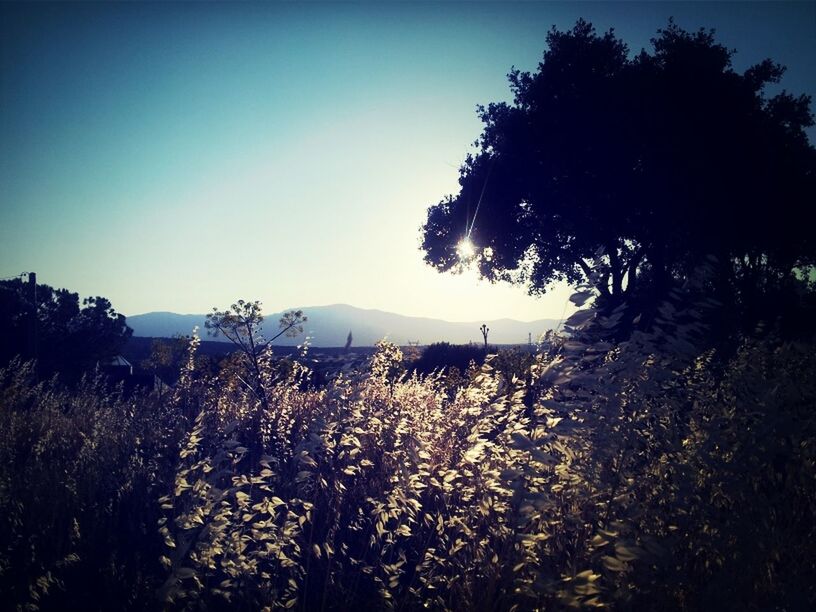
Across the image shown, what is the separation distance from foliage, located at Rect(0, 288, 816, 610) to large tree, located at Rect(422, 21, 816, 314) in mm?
12120

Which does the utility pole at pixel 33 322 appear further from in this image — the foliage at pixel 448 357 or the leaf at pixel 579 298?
the leaf at pixel 579 298

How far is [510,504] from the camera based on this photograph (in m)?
2.34

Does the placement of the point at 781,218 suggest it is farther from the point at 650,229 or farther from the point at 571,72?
the point at 571,72

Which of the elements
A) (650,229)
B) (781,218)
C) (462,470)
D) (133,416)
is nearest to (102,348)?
(133,416)

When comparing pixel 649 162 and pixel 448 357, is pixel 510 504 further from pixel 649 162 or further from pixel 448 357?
pixel 448 357

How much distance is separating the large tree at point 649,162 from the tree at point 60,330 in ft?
76.3

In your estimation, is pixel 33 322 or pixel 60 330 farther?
pixel 60 330

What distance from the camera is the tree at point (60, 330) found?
2552 centimetres

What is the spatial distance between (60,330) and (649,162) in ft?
106

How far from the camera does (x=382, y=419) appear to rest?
3629mm

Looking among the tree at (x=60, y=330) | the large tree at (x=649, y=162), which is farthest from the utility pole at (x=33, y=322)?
the large tree at (x=649, y=162)

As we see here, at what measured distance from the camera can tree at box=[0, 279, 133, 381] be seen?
2552 cm

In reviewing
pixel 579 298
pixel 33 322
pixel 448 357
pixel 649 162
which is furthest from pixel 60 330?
pixel 579 298

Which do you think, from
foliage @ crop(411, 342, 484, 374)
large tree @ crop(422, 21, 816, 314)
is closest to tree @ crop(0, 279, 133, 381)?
foliage @ crop(411, 342, 484, 374)
